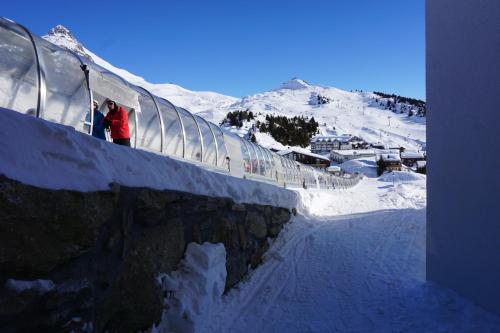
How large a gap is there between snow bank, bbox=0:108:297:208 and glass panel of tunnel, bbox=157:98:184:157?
509 cm

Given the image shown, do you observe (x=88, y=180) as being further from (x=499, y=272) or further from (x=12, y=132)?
(x=499, y=272)

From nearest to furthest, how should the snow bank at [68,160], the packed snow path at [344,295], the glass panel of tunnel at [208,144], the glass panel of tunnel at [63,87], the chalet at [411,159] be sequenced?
the snow bank at [68,160]
the packed snow path at [344,295]
the glass panel of tunnel at [63,87]
the glass panel of tunnel at [208,144]
the chalet at [411,159]

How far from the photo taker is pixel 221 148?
1203 centimetres

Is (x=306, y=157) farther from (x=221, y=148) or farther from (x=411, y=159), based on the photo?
(x=221, y=148)

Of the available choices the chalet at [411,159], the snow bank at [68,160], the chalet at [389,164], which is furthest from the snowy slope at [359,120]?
the snow bank at [68,160]

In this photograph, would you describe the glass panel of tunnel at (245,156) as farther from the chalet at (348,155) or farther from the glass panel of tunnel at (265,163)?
the chalet at (348,155)

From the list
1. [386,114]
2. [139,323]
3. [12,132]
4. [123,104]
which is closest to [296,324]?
[139,323]

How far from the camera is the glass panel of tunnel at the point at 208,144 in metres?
10.8

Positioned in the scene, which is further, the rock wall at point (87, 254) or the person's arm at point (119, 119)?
the person's arm at point (119, 119)

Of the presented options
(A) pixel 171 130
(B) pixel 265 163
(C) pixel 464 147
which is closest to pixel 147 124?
(A) pixel 171 130

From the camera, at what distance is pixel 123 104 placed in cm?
765

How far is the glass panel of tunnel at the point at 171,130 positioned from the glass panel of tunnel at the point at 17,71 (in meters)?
3.68

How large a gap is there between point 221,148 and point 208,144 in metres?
1.03

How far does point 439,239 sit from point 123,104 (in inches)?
242
